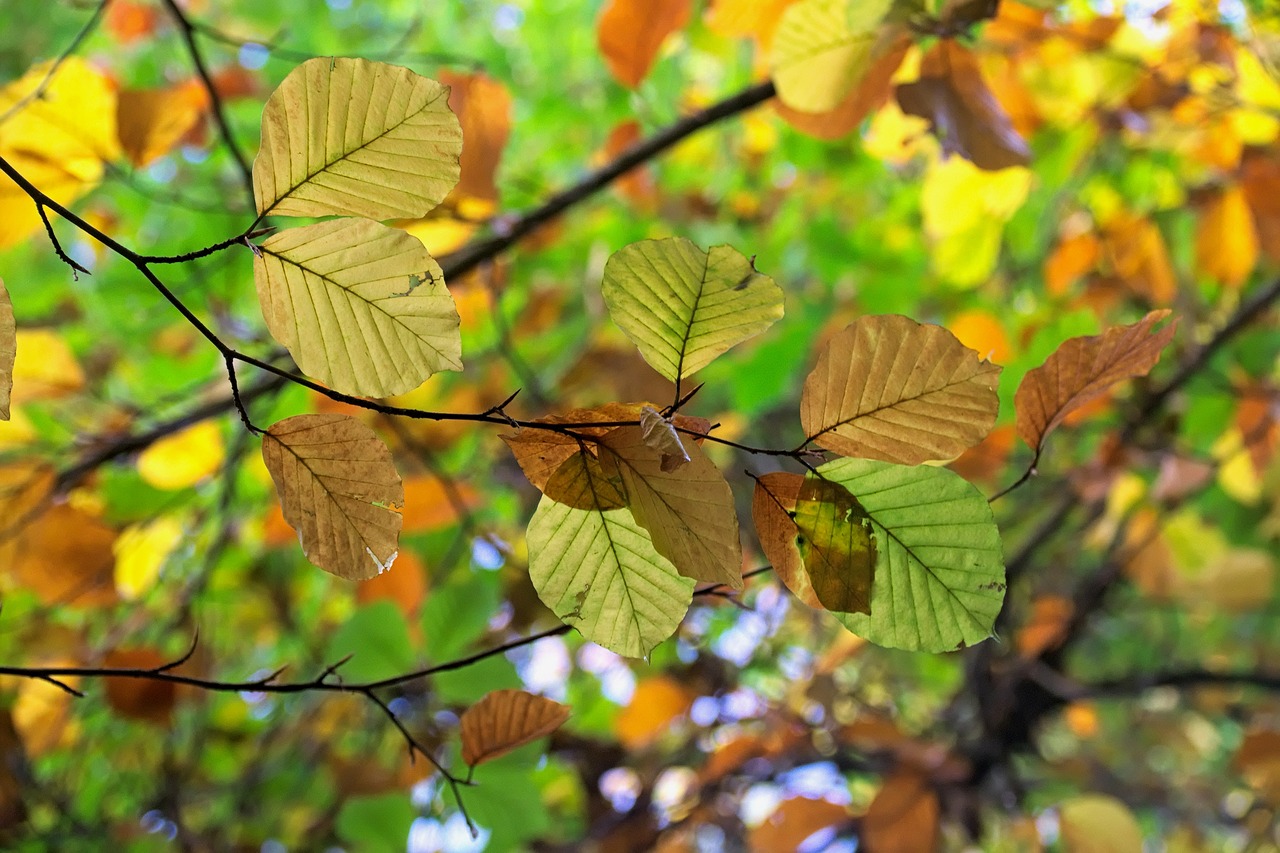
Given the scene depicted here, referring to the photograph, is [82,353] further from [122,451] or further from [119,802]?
[122,451]

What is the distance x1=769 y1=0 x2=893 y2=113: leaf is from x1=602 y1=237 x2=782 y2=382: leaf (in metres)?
0.26

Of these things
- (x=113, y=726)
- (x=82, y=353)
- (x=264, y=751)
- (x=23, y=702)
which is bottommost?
(x=113, y=726)

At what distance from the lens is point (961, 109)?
54 cm

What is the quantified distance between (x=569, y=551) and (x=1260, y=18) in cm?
97

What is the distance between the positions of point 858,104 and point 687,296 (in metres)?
0.34

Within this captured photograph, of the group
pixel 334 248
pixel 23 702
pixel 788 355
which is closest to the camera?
pixel 334 248

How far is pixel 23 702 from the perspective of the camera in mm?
763

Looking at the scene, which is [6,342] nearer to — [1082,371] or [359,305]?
[359,305]

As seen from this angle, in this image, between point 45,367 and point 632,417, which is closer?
point 632,417

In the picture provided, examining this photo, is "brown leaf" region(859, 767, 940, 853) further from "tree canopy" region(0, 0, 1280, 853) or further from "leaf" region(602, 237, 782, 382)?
"leaf" region(602, 237, 782, 382)

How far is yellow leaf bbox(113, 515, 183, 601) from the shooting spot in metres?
0.98

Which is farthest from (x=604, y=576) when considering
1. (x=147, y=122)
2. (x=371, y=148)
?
(x=147, y=122)

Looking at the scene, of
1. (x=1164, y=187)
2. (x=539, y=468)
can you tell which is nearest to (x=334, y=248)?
(x=539, y=468)

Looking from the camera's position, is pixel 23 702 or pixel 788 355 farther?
pixel 788 355
